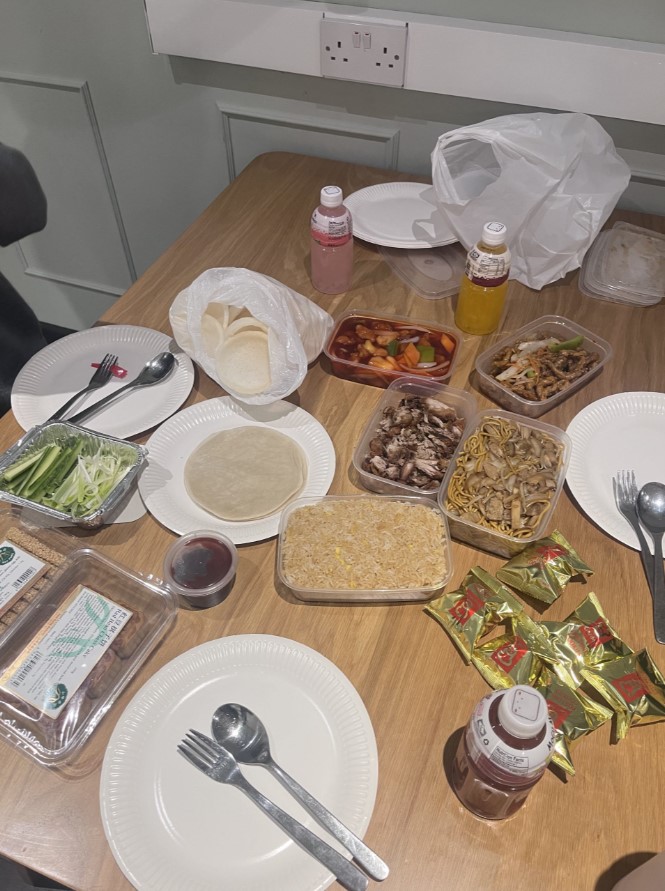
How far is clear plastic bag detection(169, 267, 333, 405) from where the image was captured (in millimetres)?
1163

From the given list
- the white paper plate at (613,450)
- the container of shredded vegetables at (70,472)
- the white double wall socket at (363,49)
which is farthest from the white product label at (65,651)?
the white double wall socket at (363,49)

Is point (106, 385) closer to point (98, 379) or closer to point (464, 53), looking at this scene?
point (98, 379)

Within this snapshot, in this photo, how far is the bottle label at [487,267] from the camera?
3.95ft

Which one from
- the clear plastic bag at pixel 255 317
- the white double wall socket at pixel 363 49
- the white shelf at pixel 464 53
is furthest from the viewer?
the white double wall socket at pixel 363 49

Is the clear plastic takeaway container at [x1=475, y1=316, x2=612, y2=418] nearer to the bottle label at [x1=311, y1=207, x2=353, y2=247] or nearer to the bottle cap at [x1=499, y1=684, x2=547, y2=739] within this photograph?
the bottle label at [x1=311, y1=207, x2=353, y2=247]

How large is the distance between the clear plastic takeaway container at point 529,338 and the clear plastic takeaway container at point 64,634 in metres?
A: 0.70

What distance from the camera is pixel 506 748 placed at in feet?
2.06

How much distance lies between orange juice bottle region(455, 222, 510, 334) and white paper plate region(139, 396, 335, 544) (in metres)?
0.42

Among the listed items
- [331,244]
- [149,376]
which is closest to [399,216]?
[331,244]

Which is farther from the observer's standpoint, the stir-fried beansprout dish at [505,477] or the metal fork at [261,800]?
the stir-fried beansprout dish at [505,477]

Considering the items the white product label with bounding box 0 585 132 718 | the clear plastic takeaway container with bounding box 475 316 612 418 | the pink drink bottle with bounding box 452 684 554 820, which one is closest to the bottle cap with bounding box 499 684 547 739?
the pink drink bottle with bounding box 452 684 554 820

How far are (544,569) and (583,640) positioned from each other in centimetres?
11

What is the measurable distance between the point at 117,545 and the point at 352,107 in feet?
4.44

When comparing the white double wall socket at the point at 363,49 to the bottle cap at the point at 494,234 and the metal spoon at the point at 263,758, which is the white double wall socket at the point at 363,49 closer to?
the bottle cap at the point at 494,234
